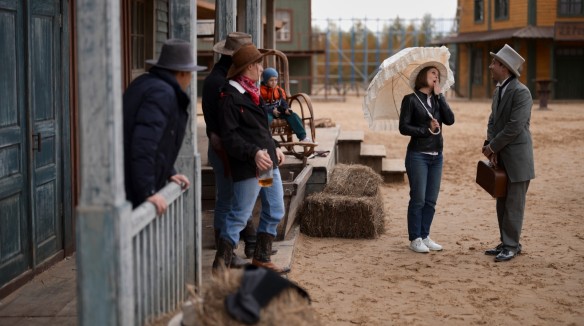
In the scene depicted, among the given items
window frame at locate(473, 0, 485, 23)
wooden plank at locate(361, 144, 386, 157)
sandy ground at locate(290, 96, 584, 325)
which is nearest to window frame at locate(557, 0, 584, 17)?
window frame at locate(473, 0, 485, 23)

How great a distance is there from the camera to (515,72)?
7.70m

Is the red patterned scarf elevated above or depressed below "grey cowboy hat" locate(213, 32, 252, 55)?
below

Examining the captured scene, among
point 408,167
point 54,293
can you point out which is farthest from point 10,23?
point 408,167

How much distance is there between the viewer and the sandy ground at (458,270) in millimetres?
6223

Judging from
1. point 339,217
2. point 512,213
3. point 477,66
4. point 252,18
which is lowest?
point 339,217

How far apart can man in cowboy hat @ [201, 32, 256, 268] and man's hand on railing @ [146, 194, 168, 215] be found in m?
1.83

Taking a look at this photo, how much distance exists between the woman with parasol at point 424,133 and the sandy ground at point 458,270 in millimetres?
478

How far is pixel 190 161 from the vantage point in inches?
216

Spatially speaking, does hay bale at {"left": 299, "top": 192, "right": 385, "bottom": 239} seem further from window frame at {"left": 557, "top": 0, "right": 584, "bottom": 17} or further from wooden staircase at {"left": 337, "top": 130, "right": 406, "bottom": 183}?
window frame at {"left": 557, "top": 0, "right": 584, "bottom": 17}

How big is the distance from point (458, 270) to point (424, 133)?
124cm

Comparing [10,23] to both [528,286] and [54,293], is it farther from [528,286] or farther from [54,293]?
[528,286]

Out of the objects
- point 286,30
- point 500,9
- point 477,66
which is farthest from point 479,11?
point 286,30

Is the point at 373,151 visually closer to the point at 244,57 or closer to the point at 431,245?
the point at 431,245

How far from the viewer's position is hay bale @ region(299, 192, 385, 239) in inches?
351
